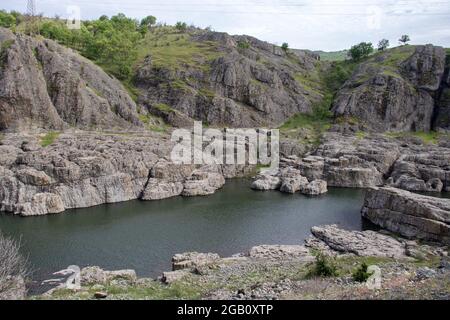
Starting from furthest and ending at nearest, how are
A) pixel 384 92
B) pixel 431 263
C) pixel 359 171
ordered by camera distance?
1. pixel 384 92
2. pixel 359 171
3. pixel 431 263

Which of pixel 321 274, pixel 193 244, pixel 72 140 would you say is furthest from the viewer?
pixel 72 140

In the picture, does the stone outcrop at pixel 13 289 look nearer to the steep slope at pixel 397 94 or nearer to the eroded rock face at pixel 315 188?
the eroded rock face at pixel 315 188

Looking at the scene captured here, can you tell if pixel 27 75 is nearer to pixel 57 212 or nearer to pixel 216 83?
pixel 57 212

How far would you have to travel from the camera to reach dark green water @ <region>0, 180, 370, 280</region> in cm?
A: 5694

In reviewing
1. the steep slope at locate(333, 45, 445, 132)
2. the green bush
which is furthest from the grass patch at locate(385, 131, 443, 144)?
the green bush

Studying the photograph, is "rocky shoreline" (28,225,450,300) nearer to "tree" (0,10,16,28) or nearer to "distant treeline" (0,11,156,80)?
"distant treeline" (0,11,156,80)

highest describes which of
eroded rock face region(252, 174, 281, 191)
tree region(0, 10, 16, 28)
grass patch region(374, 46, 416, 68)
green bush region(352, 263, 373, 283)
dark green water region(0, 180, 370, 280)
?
tree region(0, 10, 16, 28)

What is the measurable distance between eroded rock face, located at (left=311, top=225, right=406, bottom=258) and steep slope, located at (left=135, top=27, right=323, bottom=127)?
260 ft

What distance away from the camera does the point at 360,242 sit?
6047cm

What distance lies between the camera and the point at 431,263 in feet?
164

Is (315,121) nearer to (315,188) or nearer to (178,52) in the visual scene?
(178,52)

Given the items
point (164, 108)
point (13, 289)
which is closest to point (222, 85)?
point (164, 108)

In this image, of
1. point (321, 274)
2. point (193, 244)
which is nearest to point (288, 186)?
point (193, 244)

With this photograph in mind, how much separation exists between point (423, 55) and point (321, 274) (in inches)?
5339
